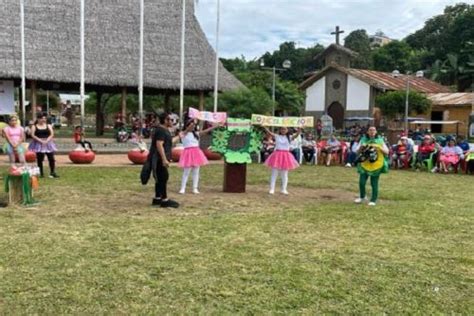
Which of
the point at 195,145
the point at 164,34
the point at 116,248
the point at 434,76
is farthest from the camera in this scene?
the point at 434,76

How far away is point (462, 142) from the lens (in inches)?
664

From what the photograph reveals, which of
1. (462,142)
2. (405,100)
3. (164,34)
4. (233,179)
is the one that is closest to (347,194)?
(233,179)

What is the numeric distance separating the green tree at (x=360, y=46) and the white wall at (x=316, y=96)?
597 inches

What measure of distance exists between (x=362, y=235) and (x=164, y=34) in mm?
19878

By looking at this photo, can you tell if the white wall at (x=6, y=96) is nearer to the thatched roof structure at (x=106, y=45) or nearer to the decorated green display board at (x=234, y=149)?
the thatched roof structure at (x=106, y=45)

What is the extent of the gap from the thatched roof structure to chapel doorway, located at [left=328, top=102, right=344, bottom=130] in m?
21.8

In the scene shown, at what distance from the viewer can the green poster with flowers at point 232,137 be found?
35.6 feet

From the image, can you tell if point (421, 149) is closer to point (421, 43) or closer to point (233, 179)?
point (233, 179)

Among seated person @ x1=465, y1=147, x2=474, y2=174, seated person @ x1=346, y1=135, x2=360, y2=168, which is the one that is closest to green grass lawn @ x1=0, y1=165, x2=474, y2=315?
seated person @ x1=465, y1=147, x2=474, y2=174

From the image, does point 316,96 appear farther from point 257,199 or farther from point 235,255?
point 235,255

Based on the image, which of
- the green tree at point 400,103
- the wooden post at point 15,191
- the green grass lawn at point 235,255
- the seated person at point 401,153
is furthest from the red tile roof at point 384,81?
the wooden post at point 15,191

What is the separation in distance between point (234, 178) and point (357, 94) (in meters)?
35.9

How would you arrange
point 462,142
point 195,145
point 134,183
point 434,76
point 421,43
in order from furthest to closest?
1. point 421,43
2. point 434,76
3. point 462,142
4. point 134,183
5. point 195,145

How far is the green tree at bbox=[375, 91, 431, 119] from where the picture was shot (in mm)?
39312
